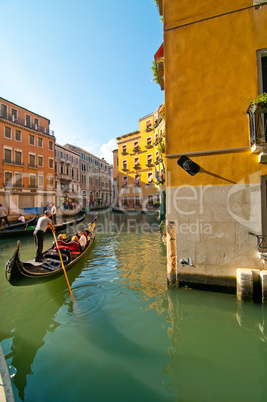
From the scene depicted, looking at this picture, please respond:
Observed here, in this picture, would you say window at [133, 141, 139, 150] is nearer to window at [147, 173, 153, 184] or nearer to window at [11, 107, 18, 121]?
window at [147, 173, 153, 184]

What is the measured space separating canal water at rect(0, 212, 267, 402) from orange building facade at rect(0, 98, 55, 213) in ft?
57.9

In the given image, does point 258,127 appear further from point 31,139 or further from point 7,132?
point 31,139

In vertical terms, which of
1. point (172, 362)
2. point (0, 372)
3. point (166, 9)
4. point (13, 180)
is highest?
point (166, 9)

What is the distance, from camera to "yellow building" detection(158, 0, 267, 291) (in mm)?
3818

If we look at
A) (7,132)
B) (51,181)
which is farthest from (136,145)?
(7,132)

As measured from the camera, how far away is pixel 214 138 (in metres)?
4.02

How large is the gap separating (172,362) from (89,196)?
1476 inches

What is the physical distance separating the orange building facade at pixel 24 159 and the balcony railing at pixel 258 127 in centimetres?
2028

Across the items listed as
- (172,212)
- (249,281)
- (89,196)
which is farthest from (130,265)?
(89,196)

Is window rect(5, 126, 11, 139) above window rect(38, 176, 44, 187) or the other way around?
above

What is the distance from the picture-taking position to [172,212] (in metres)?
4.24

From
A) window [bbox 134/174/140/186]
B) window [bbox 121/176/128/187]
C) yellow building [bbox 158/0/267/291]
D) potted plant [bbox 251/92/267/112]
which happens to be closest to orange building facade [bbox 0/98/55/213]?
window [bbox 121/176/128/187]

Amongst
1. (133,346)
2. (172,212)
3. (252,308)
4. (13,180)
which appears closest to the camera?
(133,346)

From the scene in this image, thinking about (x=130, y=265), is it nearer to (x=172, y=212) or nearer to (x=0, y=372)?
(x=172, y=212)
